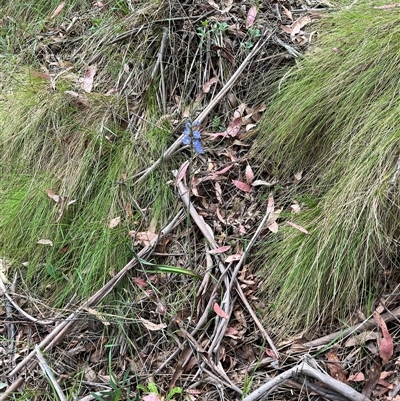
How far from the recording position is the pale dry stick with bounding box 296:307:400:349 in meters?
1.68

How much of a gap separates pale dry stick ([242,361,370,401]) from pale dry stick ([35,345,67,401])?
667 millimetres

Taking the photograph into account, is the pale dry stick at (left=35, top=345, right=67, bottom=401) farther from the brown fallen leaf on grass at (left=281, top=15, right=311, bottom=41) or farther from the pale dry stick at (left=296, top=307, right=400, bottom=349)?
the brown fallen leaf on grass at (left=281, top=15, right=311, bottom=41)

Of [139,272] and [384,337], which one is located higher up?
[384,337]

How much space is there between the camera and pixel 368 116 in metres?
1.92

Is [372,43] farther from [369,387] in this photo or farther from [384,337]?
[369,387]

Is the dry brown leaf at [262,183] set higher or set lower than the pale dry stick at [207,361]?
higher

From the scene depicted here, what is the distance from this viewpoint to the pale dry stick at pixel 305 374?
5.13ft

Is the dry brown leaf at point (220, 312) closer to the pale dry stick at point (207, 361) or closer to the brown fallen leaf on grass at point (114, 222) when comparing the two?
the pale dry stick at point (207, 361)

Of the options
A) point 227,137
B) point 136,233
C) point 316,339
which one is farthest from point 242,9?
point 316,339

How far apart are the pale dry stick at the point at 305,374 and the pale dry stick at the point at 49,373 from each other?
0.67 m

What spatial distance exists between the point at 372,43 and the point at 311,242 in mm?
895

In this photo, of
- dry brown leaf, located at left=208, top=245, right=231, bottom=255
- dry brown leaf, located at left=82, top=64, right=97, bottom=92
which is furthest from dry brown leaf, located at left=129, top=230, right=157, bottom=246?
dry brown leaf, located at left=82, top=64, right=97, bottom=92

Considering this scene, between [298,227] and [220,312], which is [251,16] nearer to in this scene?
[298,227]

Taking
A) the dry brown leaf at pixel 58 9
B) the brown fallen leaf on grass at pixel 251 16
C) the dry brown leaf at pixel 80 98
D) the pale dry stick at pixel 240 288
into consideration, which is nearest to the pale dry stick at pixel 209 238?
the pale dry stick at pixel 240 288
